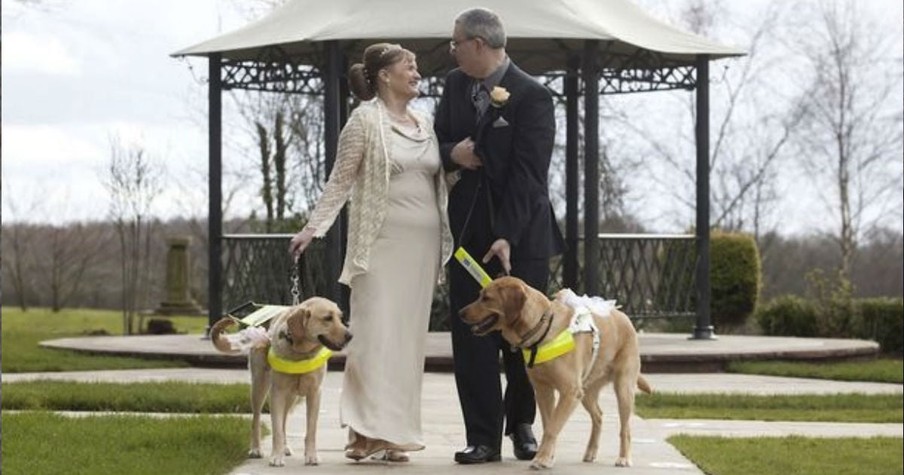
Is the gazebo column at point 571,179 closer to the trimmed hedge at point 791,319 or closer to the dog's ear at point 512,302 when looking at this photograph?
the trimmed hedge at point 791,319

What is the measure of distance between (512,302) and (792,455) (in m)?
2.18

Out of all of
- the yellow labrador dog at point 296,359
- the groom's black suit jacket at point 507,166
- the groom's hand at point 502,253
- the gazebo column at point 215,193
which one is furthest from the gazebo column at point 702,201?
the yellow labrador dog at point 296,359

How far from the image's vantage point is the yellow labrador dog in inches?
318

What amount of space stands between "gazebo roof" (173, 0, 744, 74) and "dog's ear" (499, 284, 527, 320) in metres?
8.48

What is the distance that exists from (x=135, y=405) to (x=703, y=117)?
8.53m

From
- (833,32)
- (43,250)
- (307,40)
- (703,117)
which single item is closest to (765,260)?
(833,32)

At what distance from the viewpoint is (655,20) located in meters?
18.6

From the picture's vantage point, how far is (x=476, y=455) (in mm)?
8547

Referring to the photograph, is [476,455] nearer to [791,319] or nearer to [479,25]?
[479,25]

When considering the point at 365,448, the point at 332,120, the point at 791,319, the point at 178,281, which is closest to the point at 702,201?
the point at 791,319

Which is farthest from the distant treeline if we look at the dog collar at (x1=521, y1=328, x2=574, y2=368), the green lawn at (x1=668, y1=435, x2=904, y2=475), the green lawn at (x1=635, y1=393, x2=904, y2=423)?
the dog collar at (x1=521, y1=328, x2=574, y2=368)

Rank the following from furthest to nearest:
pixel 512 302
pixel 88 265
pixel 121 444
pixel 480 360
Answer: pixel 88 265 → pixel 121 444 → pixel 480 360 → pixel 512 302

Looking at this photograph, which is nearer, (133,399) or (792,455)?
(792,455)

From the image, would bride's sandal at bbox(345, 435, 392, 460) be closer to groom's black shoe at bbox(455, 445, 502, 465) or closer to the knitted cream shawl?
groom's black shoe at bbox(455, 445, 502, 465)
